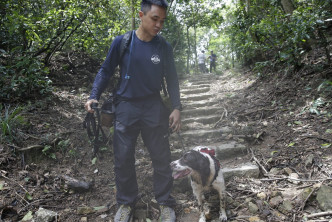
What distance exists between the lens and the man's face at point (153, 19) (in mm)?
2078

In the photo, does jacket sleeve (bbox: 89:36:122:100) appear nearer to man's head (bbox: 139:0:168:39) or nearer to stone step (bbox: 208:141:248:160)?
man's head (bbox: 139:0:168:39)

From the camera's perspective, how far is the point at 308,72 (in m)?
4.77

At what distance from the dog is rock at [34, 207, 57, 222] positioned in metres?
1.46

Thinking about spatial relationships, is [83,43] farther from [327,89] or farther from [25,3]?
[327,89]

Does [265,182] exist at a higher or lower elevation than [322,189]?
lower

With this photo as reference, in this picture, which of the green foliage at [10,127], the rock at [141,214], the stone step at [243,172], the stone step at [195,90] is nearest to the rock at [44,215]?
the rock at [141,214]

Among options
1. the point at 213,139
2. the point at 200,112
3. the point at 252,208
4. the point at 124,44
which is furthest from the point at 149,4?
the point at 200,112

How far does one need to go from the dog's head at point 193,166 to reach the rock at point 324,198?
1163mm

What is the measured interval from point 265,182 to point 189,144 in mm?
1740

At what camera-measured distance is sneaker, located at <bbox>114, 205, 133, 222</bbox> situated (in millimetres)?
2289

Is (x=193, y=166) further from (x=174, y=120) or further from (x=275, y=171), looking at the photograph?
(x=275, y=171)

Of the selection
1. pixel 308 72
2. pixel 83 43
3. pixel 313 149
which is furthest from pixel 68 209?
pixel 308 72

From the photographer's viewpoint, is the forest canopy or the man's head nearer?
the man's head

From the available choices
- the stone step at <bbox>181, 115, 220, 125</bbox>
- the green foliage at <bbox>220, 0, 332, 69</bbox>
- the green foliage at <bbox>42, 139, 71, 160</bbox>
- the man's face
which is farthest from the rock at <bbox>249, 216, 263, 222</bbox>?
the green foliage at <bbox>220, 0, 332, 69</bbox>
